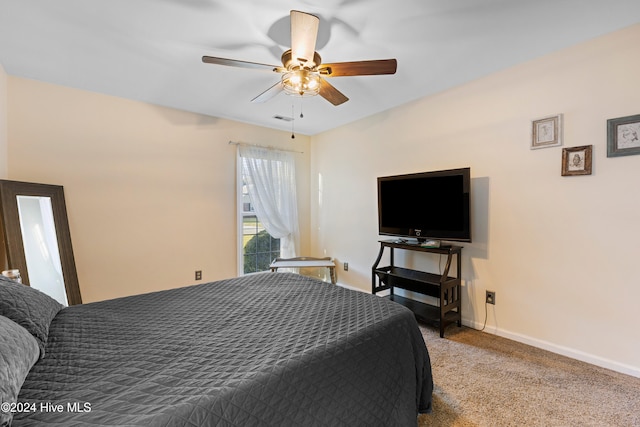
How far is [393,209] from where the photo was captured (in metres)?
3.32

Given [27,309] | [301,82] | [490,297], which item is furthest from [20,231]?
[490,297]

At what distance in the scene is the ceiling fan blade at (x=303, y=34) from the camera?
1566mm

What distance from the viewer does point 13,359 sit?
88 centimetres

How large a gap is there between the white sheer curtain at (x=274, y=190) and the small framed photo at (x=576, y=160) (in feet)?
10.7

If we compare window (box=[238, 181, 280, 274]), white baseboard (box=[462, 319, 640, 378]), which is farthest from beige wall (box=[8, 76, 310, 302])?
white baseboard (box=[462, 319, 640, 378])

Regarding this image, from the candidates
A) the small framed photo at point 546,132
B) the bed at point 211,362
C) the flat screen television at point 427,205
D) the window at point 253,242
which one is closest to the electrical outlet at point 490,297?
the flat screen television at point 427,205

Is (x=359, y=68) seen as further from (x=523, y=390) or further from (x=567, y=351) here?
(x=567, y=351)

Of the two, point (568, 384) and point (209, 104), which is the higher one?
point (209, 104)

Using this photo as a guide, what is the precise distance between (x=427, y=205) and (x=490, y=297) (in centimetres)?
106

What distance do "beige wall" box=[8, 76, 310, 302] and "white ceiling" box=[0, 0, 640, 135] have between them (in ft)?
1.16

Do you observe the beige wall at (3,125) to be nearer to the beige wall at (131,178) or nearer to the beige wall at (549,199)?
the beige wall at (131,178)

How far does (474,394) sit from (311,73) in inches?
95.1

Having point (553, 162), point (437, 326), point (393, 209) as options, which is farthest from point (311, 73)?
point (437, 326)

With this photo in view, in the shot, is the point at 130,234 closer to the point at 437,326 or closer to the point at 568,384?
the point at 437,326
